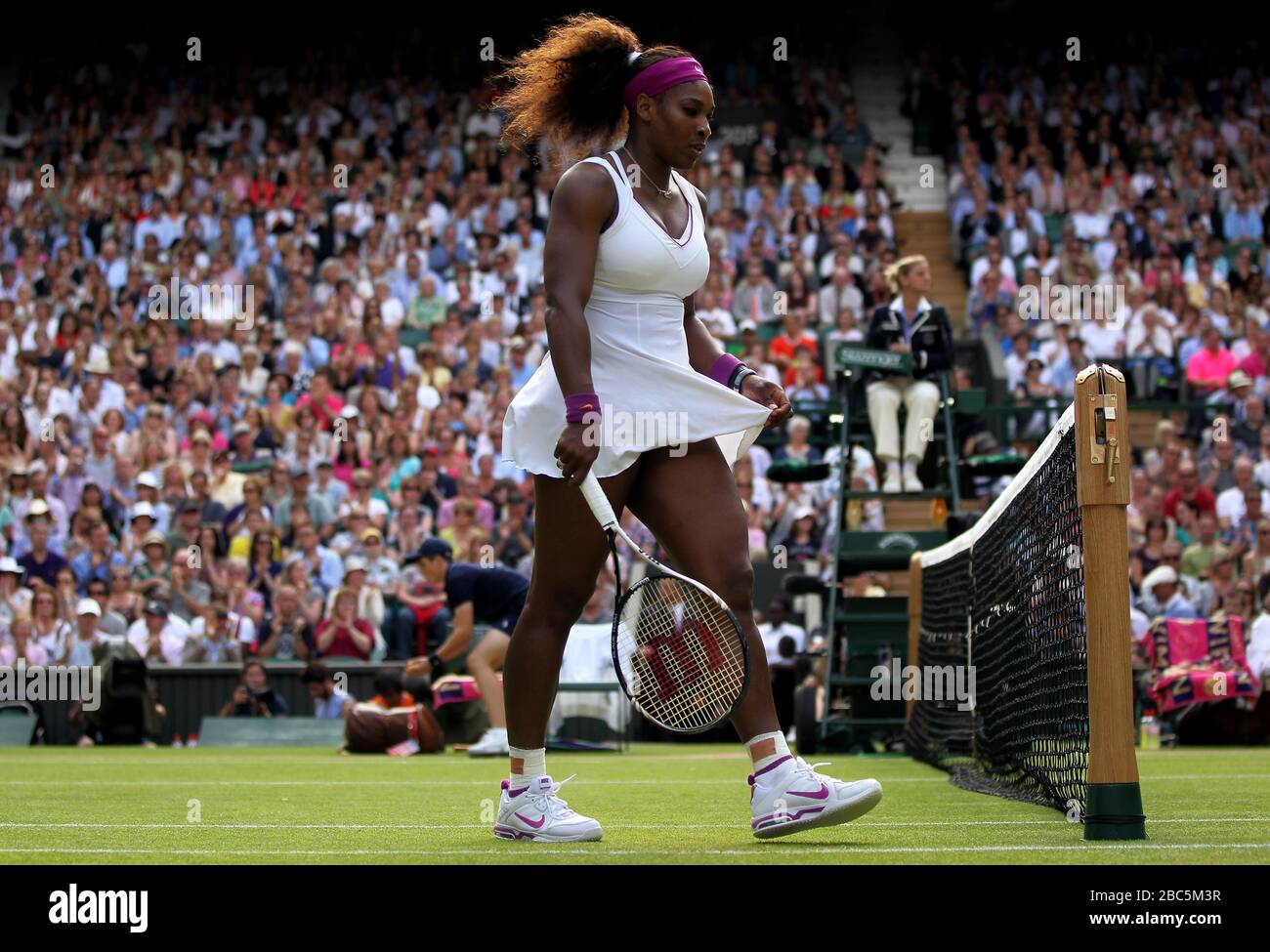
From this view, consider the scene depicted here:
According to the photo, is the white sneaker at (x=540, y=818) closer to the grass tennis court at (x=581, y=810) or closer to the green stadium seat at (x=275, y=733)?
the grass tennis court at (x=581, y=810)

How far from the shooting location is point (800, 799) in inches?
186

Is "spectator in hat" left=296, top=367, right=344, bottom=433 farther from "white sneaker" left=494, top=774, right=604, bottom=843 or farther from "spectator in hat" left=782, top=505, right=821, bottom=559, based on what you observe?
"white sneaker" left=494, top=774, right=604, bottom=843

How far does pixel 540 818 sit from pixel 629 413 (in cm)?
110

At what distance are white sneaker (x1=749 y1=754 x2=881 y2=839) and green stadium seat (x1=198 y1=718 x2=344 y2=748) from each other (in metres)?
9.65

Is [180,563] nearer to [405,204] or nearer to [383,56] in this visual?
[405,204]

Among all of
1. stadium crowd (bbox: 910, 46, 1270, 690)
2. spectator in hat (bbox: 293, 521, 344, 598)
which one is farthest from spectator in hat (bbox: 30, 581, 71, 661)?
stadium crowd (bbox: 910, 46, 1270, 690)

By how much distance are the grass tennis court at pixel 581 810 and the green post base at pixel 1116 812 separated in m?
0.07

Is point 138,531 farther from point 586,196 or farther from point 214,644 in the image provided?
point 586,196

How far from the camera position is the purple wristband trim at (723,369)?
5383 millimetres

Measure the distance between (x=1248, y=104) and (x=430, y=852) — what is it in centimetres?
2157

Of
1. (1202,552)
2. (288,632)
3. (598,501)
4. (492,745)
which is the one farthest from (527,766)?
(1202,552)

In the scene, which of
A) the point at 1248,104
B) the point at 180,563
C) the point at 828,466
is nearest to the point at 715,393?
the point at 828,466

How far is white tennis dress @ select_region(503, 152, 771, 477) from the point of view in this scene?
498 cm
